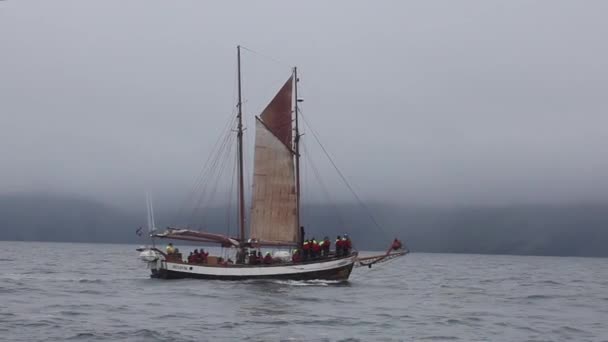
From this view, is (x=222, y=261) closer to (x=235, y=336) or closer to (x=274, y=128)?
(x=274, y=128)

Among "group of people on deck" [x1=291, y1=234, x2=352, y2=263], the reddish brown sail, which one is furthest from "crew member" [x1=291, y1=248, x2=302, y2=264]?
the reddish brown sail

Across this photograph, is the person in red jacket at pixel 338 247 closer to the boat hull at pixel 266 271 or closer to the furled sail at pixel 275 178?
the boat hull at pixel 266 271

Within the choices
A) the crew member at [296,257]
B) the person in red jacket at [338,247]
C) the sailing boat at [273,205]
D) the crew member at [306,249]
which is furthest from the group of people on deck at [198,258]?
the person in red jacket at [338,247]

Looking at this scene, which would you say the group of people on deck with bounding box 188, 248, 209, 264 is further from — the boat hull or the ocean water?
the ocean water

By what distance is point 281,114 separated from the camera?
244ft

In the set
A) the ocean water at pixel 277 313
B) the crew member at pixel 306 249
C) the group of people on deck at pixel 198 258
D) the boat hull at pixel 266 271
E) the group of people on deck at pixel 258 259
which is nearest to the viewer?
the ocean water at pixel 277 313

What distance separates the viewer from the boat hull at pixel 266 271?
231ft

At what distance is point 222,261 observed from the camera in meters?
73.4

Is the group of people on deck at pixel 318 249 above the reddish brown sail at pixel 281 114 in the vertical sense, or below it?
below

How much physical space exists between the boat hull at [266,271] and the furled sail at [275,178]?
3.40 m

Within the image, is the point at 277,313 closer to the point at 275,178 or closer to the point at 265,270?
the point at 265,270

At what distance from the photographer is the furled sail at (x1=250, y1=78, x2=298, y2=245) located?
7325 centimetres

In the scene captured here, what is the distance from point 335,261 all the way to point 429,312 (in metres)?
17.8

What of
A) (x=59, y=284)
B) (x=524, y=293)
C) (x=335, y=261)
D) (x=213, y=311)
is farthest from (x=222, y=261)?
(x=524, y=293)
